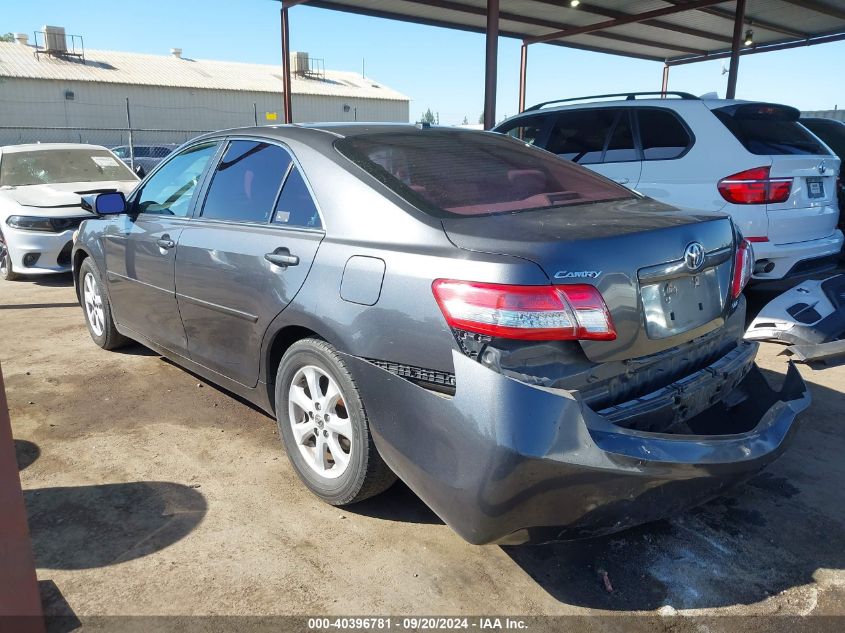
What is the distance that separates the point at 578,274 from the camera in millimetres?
2125

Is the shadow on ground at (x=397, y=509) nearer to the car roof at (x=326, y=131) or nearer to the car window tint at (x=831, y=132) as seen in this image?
the car roof at (x=326, y=131)

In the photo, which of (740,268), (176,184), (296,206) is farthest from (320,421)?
(176,184)

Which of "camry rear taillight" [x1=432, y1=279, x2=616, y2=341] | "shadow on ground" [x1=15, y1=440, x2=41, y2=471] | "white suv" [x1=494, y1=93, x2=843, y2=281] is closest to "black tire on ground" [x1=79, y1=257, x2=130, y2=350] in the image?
"shadow on ground" [x1=15, y1=440, x2=41, y2=471]

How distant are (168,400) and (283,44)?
32.4 ft

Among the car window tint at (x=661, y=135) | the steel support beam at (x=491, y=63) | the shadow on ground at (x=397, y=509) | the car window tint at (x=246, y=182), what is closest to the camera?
the shadow on ground at (x=397, y=509)

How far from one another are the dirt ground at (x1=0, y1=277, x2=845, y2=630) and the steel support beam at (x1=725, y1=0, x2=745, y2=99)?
12076 mm

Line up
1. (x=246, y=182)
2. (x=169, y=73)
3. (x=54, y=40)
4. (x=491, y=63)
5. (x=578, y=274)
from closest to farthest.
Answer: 1. (x=578, y=274)
2. (x=246, y=182)
3. (x=491, y=63)
4. (x=54, y=40)
5. (x=169, y=73)

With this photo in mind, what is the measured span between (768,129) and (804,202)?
2.23ft

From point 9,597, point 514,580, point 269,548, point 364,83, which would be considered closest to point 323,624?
point 269,548

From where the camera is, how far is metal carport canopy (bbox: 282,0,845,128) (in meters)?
12.4

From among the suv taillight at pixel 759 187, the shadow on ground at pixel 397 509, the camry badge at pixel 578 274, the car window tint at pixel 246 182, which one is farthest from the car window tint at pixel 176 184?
→ the suv taillight at pixel 759 187

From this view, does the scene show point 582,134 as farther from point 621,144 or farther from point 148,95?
point 148,95

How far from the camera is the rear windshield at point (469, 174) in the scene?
8.74ft

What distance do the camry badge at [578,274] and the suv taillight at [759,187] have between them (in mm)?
3581
